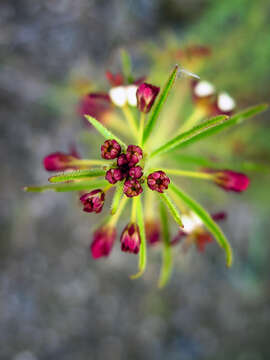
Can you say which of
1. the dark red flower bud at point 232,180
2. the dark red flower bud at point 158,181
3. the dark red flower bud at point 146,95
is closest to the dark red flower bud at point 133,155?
the dark red flower bud at point 158,181

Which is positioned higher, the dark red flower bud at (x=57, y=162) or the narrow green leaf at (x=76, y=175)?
the dark red flower bud at (x=57, y=162)

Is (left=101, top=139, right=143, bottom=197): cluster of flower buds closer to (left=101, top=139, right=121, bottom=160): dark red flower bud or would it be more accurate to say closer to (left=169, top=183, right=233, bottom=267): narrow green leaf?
(left=101, top=139, right=121, bottom=160): dark red flower bud

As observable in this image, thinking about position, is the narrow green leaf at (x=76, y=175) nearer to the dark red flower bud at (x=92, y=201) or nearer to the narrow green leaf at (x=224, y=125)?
the dark red flower bud at (x=92, y=201)

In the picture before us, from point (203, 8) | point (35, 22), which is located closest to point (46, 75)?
point (35, 22)

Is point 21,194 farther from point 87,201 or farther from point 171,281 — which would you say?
point 87,201

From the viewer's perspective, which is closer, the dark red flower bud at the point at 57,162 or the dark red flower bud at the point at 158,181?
the dark red flower bud at the point at 158,181

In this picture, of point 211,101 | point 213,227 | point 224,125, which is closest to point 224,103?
point 211,101
